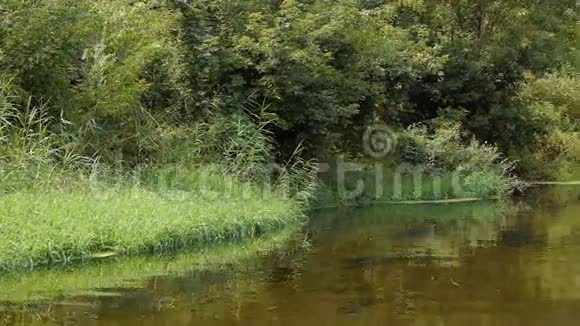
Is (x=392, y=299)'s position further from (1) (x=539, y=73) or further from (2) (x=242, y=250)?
(1) (x=539, y=73)

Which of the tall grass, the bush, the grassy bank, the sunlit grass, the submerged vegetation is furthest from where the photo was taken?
the bush

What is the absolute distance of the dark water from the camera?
7438 mm

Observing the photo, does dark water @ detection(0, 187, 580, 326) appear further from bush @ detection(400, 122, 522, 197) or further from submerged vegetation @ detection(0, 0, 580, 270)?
bush @ detection(400, 122, 522, 197)

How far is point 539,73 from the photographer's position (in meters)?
25.7

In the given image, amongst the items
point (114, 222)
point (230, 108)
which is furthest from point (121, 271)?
point (230, 108)

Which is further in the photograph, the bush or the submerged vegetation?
the bush

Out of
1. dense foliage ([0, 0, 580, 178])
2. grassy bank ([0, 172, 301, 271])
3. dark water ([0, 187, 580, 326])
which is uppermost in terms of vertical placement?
dense foliage ([0, 0, 580, 178])

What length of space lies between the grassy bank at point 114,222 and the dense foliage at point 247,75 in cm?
163

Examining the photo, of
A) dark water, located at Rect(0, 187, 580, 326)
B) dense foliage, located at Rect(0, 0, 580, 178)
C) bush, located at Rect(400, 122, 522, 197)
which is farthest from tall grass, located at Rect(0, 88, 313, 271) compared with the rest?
bush, located at Rect(400, 122, 522, 197)

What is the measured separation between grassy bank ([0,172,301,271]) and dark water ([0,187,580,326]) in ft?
1.49

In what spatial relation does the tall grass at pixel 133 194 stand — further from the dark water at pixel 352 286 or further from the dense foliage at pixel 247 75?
the dark water at pixel 352 286

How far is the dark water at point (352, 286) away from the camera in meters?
7.44

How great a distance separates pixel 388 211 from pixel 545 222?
3.35m

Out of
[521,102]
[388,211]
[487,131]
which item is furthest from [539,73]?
[388,211]
